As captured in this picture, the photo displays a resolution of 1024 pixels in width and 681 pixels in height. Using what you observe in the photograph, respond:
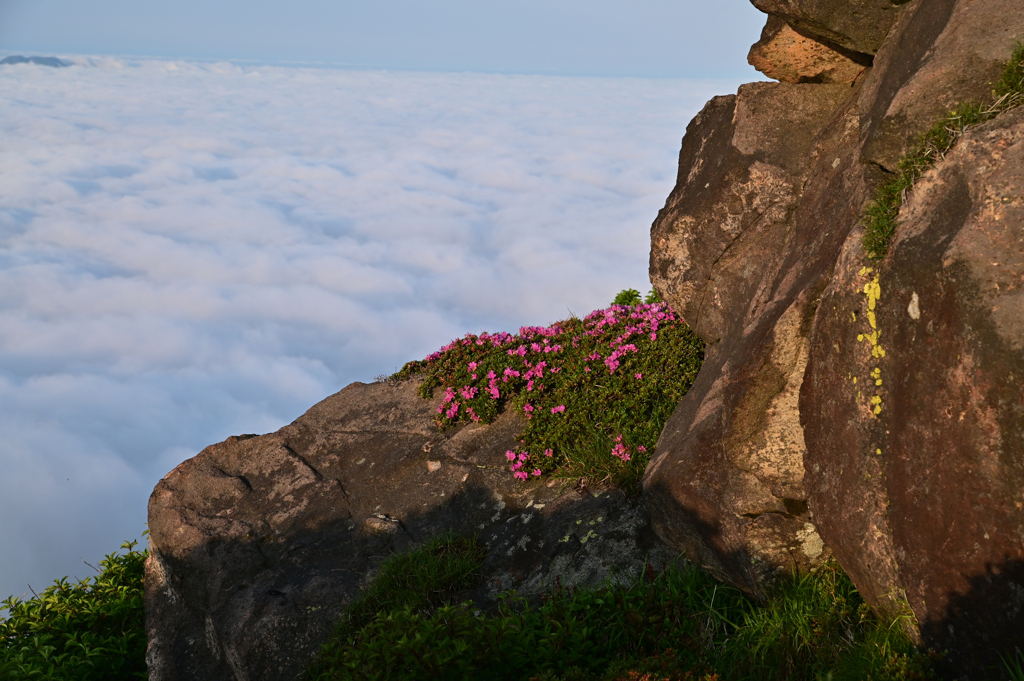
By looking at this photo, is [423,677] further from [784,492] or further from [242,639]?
[242,639]

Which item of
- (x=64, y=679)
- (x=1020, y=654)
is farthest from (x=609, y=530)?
(x=64, y=679)

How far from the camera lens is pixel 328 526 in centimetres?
912

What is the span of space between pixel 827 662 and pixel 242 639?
560 cm

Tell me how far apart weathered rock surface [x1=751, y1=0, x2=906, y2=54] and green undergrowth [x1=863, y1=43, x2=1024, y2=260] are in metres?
1.92

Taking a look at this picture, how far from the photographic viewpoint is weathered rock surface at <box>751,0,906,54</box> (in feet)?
21.8

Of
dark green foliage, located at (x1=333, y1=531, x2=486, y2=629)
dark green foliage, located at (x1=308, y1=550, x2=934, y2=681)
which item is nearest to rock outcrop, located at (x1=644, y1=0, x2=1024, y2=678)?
dark green foliage, located at (x1=308, y1=550, x2=934, y2=681)

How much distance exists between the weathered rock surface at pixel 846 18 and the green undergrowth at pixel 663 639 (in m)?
4.47

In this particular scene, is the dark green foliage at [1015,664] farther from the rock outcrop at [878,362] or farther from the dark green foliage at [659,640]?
the dark green foliage at [659,640]

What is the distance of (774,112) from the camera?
7848 mm

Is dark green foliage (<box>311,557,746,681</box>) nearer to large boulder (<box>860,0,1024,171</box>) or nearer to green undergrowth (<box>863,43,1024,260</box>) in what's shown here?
green undergrowth (<box>863,43,1024,260</box>)

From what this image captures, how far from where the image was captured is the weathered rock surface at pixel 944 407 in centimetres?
420

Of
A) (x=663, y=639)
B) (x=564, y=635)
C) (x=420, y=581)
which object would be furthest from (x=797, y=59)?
(x=420, y=581)

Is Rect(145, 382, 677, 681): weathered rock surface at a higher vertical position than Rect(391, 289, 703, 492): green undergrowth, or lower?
lower

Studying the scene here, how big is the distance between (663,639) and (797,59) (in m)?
5.55
